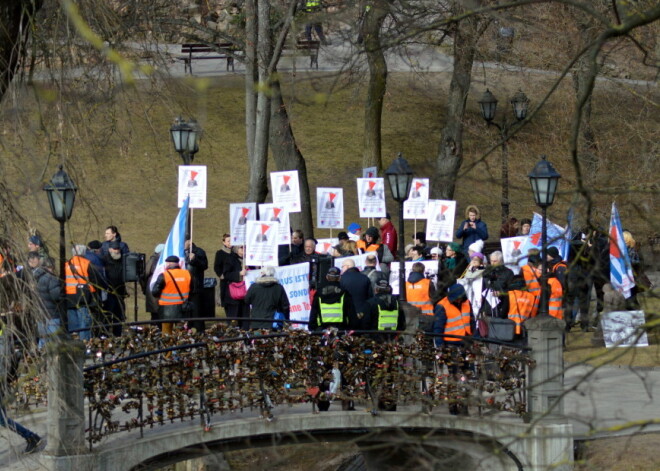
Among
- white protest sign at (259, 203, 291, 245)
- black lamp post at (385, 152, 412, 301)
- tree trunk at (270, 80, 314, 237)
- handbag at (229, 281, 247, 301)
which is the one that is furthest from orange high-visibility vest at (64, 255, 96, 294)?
tree trunk at (270, 80, 314, 237)

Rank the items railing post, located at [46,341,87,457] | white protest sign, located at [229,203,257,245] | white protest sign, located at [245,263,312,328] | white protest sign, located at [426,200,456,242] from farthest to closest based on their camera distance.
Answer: white protest sign, located at [426,200,456,242]
white protest sign, located at [229,203,257,245]
white protest sign, located at [245,263,312,328]
railing post, located at [46,341,87,457]

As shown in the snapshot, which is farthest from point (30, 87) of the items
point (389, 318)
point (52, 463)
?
point (389, 318)

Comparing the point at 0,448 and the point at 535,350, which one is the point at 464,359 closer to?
the point at 535,350

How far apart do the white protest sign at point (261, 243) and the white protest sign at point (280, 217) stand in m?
0.21

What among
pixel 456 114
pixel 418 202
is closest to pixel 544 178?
pixel 418 202

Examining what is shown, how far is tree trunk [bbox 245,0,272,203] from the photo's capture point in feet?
70.7

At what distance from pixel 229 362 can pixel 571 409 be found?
179 inches

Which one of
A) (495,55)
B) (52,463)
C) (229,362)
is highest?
(495,55)

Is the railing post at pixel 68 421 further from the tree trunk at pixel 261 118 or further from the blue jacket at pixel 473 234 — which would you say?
the blue jacket at pixel 473 234

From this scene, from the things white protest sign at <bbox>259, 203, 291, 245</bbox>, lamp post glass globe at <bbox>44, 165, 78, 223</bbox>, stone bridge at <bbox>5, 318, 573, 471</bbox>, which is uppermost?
lamp post glass globe at <bbox>44, 165, 78, 223</bbox>

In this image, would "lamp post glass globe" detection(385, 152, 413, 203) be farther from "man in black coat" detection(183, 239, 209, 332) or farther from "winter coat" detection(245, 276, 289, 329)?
"man in black coat" detection(183, 239, 209, 332)

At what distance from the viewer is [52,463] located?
11.6 meters

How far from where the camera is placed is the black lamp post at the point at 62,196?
875 cm

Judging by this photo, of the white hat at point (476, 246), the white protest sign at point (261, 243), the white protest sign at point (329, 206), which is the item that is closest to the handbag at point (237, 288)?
the white protest sign at point (261, 243)
